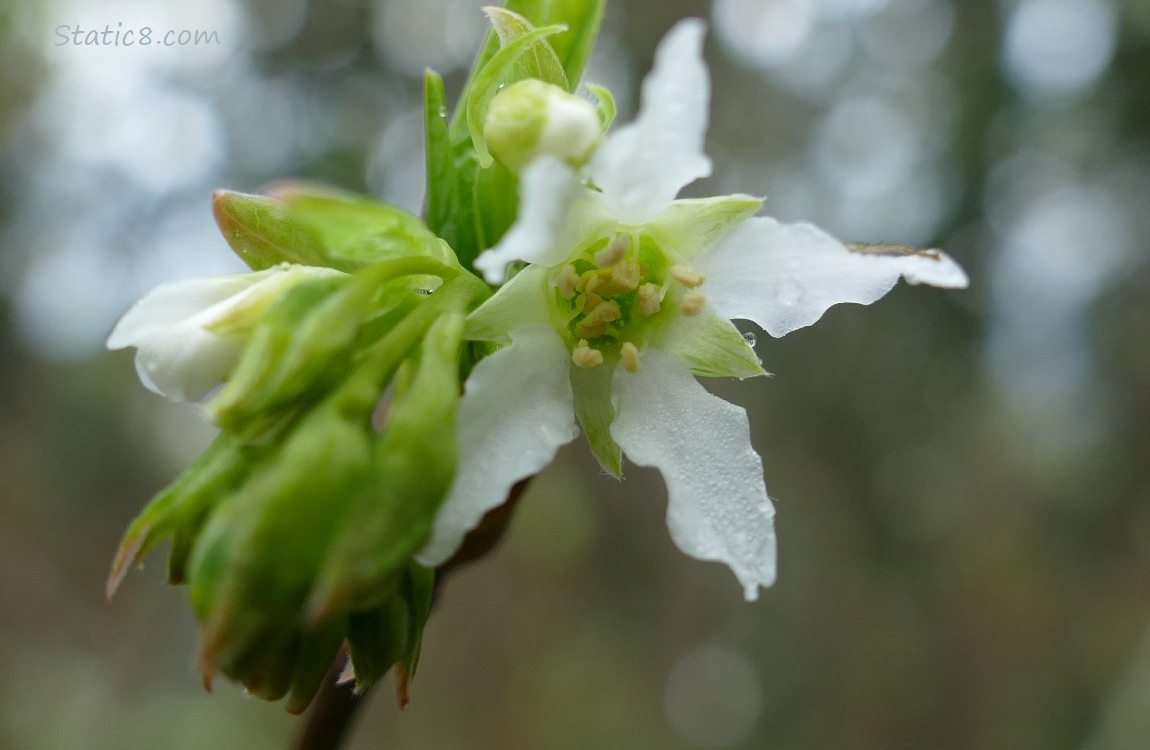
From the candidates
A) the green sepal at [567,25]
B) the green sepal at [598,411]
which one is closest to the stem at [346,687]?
the green sepal at [598,411]

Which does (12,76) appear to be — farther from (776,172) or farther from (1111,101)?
(1111,101)

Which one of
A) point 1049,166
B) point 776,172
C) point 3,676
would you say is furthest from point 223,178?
point 1049,166

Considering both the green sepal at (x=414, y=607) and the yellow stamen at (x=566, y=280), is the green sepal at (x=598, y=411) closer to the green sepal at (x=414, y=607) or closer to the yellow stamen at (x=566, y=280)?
the yellow stamen at (x=566, y=280)

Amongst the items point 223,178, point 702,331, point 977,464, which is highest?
point 702,331

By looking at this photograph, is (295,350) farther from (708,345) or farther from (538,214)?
(708,345)

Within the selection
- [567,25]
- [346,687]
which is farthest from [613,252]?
[346,687]
